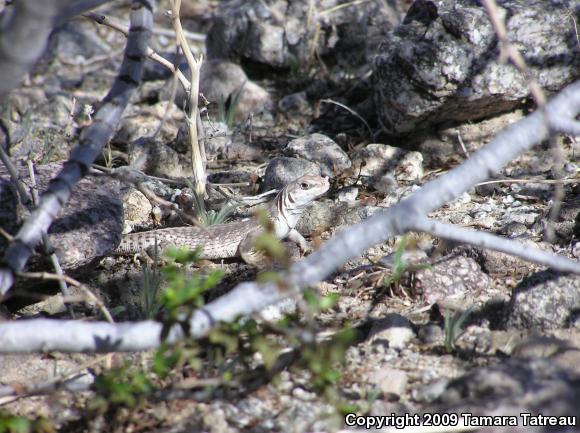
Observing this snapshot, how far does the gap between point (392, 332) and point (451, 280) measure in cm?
65

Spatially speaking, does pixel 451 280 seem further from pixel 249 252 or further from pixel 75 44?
pixel 75 44

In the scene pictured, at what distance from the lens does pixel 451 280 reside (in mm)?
4293

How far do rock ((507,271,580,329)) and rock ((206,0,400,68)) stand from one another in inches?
172

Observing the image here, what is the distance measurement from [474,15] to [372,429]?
3.70 m

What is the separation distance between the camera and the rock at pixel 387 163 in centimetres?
587

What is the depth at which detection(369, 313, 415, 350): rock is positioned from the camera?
3830 mm

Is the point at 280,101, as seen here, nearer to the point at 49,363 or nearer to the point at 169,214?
the point at 169,214

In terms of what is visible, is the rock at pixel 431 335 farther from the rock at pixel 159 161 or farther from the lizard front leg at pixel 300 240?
the rock at pixel 159 161

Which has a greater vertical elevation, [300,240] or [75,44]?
[75,44]

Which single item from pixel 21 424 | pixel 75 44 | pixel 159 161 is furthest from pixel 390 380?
pixel 75 44

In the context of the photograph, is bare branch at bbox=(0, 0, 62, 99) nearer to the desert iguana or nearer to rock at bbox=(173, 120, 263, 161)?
the desert iguana

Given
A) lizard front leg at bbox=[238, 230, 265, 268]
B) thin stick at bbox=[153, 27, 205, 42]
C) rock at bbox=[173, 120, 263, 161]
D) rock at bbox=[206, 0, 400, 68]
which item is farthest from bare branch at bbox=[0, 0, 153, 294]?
thin stick at bbox=[153, 27, 205, 42]

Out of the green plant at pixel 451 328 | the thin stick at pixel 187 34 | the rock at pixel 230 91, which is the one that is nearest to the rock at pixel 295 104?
the rock at pixel 230 91

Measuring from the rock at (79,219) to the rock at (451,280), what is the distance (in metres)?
1.94
